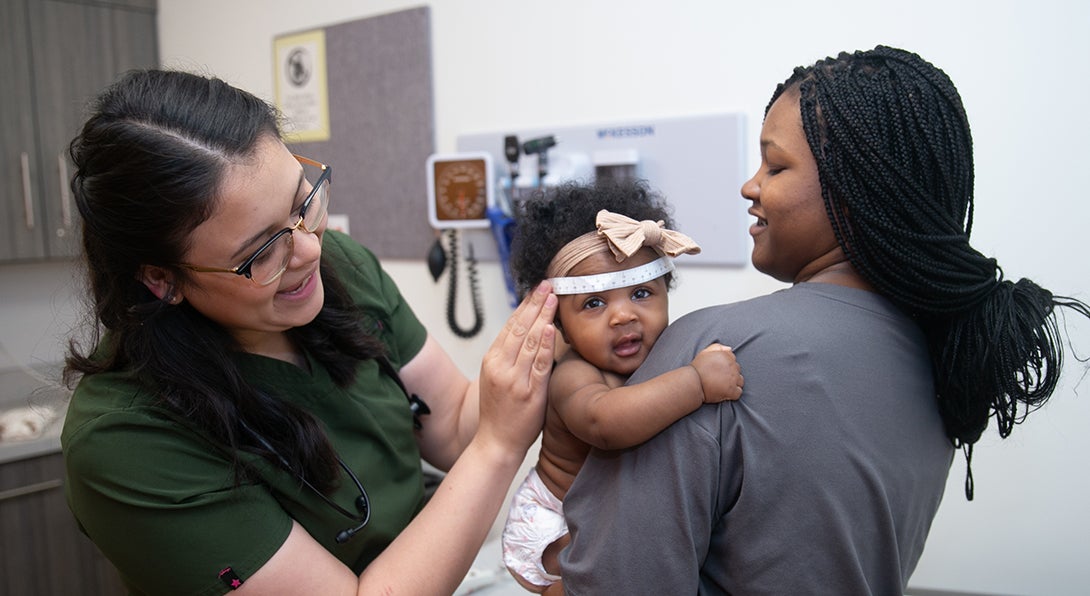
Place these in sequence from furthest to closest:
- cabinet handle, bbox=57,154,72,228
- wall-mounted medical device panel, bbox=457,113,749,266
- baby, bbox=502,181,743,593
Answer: cabinet handle, bbox=57,154,72,228 → wall-mounted medical device panel, bbox=457,113,749,266 → baby, bbox=502,181,743,593

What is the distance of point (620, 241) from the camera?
3.39 feet

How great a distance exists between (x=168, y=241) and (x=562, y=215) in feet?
1.76

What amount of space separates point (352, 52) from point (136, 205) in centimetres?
167

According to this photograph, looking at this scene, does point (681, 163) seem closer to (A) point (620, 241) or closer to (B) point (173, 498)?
(A) point (620, 241)

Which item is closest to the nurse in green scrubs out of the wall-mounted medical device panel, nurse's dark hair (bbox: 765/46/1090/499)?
nurse's dark hair (bbox: 765/46/1090/499)

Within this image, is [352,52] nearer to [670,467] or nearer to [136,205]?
[136,205]

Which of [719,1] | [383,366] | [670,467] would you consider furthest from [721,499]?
[719,1]

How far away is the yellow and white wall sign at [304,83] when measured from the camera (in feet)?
8.42

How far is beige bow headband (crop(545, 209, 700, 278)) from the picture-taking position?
1.04 metres

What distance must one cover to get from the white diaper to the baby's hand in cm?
40

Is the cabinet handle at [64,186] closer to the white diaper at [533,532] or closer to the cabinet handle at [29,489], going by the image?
the cabinet handle at [29,489]

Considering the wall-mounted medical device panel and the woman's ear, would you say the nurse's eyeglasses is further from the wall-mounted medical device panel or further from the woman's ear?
the wall-mounted medical device panel

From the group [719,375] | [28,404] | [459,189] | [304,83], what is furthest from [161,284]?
[304,83]

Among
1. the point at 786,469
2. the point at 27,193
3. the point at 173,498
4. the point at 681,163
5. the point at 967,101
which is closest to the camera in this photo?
the point at 786,469
